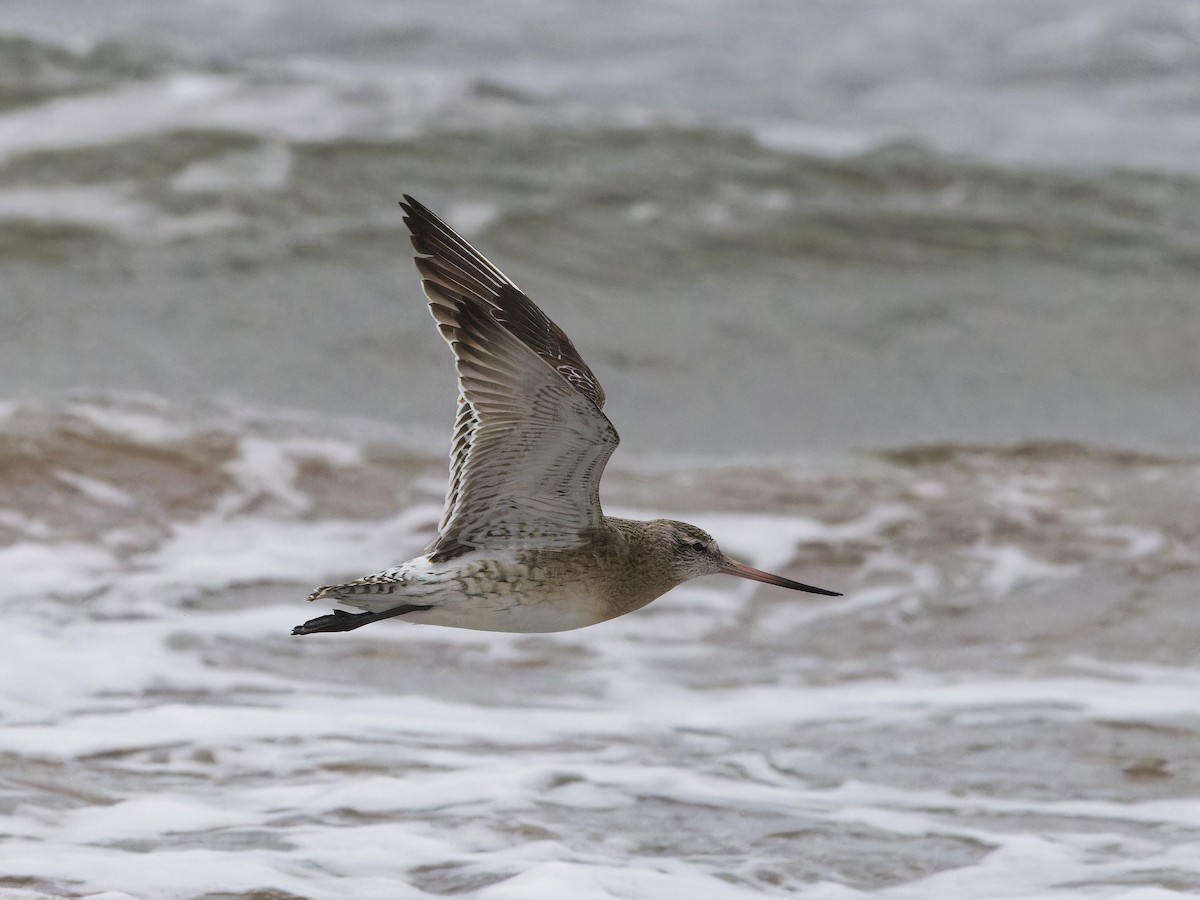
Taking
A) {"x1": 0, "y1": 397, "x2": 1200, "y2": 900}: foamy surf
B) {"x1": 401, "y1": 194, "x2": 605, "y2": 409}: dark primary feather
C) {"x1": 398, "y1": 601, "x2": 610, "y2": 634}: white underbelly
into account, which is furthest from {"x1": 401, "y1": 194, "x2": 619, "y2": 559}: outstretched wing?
{"x1": 0, "y1": 397, "x2": 1200, "y2": 900}: foamy surf

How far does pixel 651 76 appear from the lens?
47.6 ft

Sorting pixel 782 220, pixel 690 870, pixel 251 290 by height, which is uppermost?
pixel 782 220

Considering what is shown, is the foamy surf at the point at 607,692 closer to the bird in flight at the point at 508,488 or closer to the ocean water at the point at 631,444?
the ocean water at the point at 631,444

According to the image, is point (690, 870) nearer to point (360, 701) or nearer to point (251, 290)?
point (360, 701)

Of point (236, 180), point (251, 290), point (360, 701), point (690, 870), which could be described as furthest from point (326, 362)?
point (690, 870)

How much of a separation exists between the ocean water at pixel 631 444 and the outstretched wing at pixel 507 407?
112 centimetres

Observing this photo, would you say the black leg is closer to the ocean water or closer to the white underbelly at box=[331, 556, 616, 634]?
the white underbelly at box=[331, 556, 616, 634]

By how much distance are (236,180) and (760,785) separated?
6789mm

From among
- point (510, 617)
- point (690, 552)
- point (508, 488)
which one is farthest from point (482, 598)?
point (690, 552)

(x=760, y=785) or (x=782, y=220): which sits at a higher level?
(x=782, y=220)

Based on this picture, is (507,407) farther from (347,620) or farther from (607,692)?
(607,692)

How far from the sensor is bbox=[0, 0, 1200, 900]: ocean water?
5754 mm

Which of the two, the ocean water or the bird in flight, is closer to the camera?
the bird in flight

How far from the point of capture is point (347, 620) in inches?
186
